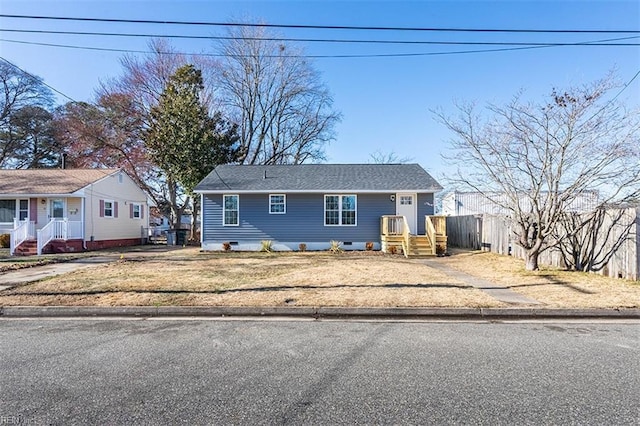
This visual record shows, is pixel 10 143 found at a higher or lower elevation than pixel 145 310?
higher

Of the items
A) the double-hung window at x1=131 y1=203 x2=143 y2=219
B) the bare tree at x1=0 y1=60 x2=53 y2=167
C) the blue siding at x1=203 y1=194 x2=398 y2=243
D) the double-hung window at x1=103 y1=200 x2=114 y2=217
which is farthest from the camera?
the bare tree at x1=0 y1=60 x2=53 y2=167

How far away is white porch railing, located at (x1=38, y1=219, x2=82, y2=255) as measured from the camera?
16484 mm

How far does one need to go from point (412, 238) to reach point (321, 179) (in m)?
5.33

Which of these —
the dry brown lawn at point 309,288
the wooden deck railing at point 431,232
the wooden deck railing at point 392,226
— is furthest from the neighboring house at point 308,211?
the dry brown lawn at point 309,288

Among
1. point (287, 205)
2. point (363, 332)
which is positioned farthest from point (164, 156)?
point (363, 332)

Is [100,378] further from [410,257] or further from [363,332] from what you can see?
[410,257]

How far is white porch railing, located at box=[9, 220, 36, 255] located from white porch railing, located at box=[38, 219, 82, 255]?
78cm

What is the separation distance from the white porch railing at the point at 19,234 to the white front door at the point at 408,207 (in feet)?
55.5

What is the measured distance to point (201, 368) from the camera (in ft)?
12.0

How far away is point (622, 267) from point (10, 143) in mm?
38943

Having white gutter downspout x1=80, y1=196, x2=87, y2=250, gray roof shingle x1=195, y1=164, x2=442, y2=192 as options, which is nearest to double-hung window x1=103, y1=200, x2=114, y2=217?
white gutter downspout x1=80, y1=196, x2=87, y2=250

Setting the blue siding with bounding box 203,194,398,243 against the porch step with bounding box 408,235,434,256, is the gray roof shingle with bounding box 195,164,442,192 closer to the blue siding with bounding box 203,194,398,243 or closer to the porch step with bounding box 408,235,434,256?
the blue siding with bounding box 203,194,398,243

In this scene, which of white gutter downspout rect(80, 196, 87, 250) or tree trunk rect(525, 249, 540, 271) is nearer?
tree trunk rect(525, 249, 540, 271)

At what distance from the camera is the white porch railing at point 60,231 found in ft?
54.1
